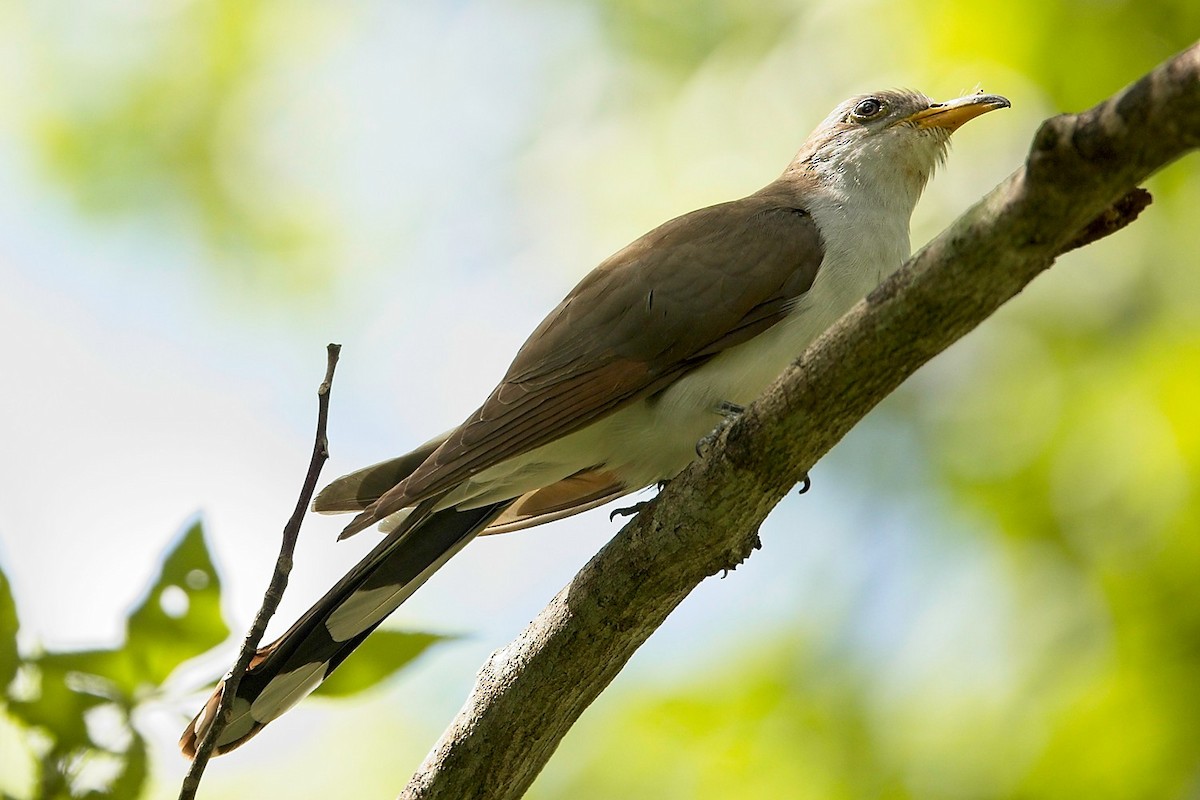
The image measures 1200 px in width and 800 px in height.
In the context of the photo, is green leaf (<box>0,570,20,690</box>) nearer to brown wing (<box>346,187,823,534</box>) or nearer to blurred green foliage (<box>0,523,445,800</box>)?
blurred green foliage (<box>0,523,445,800</box>)

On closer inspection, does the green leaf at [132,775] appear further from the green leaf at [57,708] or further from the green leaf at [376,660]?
the green leaf at [376,660]

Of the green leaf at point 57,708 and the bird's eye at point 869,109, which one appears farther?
the bird's eye at point 869,109

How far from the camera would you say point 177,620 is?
2652mm

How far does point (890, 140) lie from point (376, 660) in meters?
3.43

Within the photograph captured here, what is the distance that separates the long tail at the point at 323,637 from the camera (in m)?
3.76

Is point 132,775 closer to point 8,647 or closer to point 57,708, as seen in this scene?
point 57,708

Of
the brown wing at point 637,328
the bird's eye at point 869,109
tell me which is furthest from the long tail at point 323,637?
the bird's eye at point 869,109

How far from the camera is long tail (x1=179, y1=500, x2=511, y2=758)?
376 cm

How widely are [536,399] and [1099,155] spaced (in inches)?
→ 86.3

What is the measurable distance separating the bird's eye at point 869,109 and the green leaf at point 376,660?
3497 mm

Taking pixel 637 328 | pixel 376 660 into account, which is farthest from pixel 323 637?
pixel 637 328

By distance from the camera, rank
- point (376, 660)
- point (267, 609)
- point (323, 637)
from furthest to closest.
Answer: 1. point (323, 637)
2. point (376, 660)
3. point (267, 609)

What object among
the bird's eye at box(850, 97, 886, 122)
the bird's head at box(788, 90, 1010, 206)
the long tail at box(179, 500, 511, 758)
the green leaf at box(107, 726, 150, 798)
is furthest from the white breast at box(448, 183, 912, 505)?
the green leaf at box(107, 726, 150, 798)

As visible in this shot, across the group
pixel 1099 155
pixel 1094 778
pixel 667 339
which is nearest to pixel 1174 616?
pixel 1094 778
